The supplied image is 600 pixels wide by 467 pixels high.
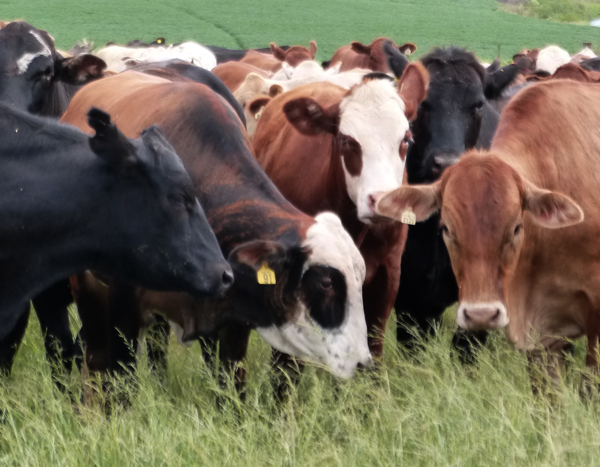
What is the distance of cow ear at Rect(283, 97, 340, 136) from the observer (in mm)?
5256

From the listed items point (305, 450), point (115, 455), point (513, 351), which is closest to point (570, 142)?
point (513, 351)

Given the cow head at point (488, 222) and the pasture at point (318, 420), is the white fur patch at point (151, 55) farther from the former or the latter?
the cow head at point (488, 222)

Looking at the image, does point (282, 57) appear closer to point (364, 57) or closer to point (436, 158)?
point (364, 57)

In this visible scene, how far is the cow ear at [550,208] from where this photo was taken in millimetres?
4211

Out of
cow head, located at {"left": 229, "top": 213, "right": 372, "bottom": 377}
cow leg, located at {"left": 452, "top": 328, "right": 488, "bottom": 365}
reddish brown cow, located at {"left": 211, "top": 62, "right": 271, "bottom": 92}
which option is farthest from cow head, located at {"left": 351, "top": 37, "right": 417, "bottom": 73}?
cow head, located at {"left": 229, "top": 213, "right": 372, "bottom": 377}

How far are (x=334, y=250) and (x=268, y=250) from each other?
315 mm

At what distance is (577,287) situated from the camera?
462cm

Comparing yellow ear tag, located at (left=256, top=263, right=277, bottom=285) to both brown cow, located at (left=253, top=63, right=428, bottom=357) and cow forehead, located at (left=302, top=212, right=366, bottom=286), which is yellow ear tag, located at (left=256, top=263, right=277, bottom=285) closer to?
cow forehead, located at (left=302, top=212, right=366, bottom=286)

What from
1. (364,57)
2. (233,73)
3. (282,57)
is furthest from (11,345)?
(282,57)

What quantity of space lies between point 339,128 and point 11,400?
2.28m

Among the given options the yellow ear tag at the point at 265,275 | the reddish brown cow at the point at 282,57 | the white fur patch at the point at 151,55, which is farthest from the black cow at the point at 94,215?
the reddish brown cow at the point at 282,57

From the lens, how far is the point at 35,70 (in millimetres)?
6348

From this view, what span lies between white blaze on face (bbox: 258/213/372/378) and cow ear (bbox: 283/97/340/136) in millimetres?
1009

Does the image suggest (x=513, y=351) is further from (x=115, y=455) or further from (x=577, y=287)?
(x=115, y=455)
